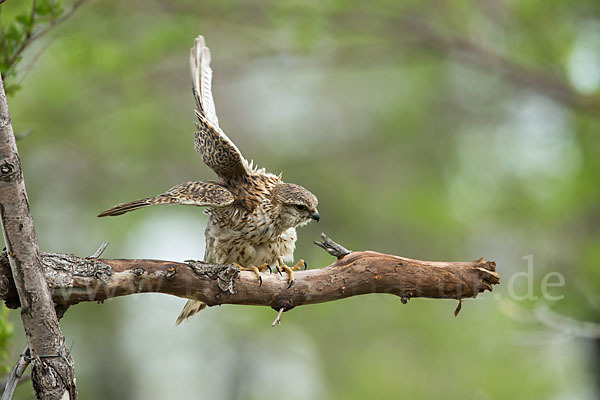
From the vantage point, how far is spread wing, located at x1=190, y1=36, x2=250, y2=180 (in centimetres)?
391

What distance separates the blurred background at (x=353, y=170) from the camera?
7.98m

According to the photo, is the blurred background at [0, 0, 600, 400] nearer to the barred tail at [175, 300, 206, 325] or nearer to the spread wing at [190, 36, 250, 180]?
the barred tail at [175, 300, 206, 325]

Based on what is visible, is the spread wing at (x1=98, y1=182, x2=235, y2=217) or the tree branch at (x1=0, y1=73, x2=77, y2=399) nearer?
the tree branch at (x1=0, y1=73, x2=77, y2=399)

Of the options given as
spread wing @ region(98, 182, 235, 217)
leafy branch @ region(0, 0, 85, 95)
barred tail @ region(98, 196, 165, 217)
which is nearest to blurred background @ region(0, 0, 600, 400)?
leafy branch @ region(0, 0, 85, 95)

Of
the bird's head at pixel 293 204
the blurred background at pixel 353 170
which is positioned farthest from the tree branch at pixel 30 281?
the blurred background at pixel 353 170

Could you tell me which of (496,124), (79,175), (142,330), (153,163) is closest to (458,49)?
(496,124)

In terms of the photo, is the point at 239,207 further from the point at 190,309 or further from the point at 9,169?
the point at 9,169

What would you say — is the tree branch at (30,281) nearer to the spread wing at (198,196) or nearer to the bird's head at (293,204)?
the spread wing at (198,196)

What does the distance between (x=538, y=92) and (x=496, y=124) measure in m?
1.95

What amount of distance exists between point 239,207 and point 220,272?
45.1 inches

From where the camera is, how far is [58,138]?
9.85m

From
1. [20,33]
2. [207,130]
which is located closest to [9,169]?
[20,33]

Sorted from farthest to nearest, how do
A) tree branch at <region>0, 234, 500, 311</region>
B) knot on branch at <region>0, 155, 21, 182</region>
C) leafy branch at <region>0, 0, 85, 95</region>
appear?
leafy branch at <region>0, 0, 85, 95</region>
tree branch at <region>0, 234, 500, 311</region>
knot on branch at <region>0, 155, 21, 182</region>

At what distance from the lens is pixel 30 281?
8.23 feet
